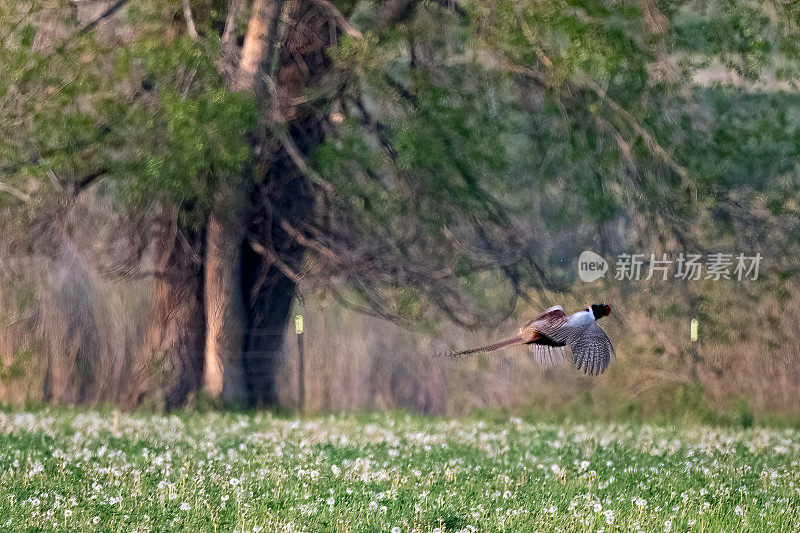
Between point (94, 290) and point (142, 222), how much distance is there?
2.94m

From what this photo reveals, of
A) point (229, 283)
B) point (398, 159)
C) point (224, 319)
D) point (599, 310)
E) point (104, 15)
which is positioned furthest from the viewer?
point (224, 319)

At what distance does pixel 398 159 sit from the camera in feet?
43.3

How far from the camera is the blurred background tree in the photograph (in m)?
12.9

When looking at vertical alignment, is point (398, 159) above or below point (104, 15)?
below

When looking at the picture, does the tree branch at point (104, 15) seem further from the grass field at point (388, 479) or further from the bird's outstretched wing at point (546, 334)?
the bird's outstretched wing at point (546, 334)

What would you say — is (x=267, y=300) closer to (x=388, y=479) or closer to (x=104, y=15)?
(x=104, y=15)

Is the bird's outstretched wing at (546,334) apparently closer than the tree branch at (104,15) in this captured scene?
→ Yes

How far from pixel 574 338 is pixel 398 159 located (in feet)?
24.3

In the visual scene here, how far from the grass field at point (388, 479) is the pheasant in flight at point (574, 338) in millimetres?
1247

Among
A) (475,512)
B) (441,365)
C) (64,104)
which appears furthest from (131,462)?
(441,365)

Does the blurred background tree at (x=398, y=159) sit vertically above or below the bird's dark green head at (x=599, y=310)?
above

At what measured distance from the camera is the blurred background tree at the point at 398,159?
1293 cm

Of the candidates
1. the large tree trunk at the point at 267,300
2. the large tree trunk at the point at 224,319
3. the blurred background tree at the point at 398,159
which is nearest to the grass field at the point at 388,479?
the large tree trunk at the point at 224,319

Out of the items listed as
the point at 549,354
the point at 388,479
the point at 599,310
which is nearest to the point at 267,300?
the point at 388,479
